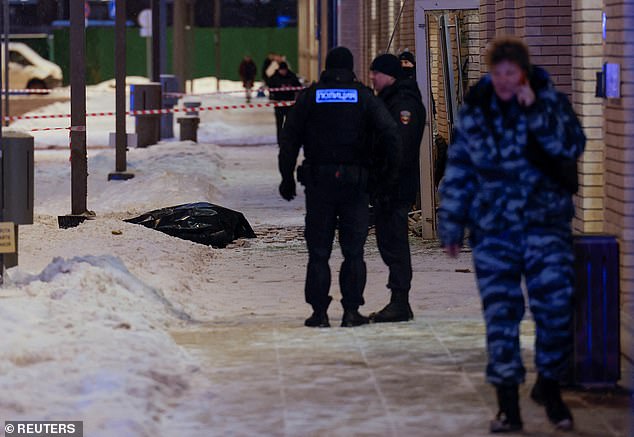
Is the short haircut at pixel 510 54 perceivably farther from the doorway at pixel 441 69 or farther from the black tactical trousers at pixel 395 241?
the doorway at pixel 441 69

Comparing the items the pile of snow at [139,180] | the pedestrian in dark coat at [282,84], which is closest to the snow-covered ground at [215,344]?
the pile of snow at [139,180]

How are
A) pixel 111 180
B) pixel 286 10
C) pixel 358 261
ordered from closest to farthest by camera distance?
pixel 358 261
pixel 111 180
pixel 286 10

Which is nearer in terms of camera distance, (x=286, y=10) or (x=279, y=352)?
(x=279, y=352)

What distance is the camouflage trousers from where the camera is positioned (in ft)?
22.9

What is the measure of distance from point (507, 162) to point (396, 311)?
10.6ft

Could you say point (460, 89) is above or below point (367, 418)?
above

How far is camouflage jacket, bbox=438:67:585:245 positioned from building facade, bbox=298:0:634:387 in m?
1.05

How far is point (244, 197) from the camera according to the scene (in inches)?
764

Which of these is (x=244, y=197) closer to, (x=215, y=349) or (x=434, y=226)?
(x=434, y=226)

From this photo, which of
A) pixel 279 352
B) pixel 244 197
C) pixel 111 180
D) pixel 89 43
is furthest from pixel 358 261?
pixel 89 43

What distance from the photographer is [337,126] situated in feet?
31.0

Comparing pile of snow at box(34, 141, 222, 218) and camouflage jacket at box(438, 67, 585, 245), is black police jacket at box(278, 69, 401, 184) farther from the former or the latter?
pile of snow at box(34, 141, 222, 218)

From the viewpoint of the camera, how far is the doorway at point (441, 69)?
46.3 feet

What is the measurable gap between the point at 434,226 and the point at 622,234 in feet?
19.8
